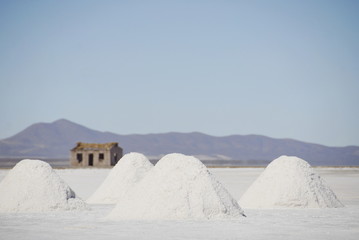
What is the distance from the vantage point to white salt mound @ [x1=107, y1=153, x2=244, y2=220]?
1545 centimetres

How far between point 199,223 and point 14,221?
464cm

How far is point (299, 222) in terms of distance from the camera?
15.1m

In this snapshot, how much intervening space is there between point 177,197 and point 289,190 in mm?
5157

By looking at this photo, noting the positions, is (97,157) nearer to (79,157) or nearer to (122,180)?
(79,157)

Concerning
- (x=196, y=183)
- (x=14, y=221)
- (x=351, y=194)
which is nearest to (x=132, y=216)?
(x=196, y=183)

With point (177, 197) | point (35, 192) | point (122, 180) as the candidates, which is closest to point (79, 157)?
point (122, 180)

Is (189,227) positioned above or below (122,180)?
below

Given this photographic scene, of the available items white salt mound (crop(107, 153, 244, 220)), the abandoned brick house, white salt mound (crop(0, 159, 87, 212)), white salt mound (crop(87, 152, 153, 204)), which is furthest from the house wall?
white salt mound (crop(107, 153, 244, 220))

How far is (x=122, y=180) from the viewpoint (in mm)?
23750

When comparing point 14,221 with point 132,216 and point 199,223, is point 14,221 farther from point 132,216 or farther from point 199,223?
point 199,223

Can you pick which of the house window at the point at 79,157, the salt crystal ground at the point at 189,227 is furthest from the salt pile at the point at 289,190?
the house window at the point at 79,157

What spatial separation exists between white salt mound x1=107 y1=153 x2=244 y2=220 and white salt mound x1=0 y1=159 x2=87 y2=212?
3.09m

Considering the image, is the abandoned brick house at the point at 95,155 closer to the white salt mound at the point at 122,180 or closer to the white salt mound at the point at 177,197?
the white salt mound at the point at 122,180

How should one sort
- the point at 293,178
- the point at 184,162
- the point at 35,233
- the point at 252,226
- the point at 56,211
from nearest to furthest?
the point at 35,233 < the point at 252,226 < the point at 184,162 < the point at 56,211 < the point at 293,178
